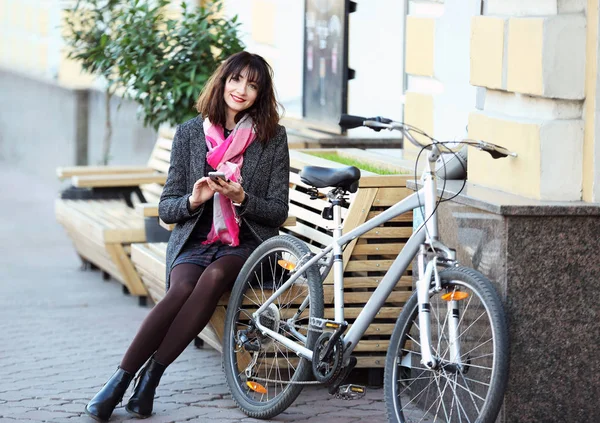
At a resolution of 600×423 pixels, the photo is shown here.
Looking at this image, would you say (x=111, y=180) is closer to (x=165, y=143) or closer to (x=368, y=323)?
(x=165, y=143)

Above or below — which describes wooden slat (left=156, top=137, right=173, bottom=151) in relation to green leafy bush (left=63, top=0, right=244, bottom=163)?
below

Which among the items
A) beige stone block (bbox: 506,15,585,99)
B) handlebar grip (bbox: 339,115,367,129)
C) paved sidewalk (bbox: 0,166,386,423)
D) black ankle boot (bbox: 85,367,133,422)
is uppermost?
beige stone block (bbox: 506,15,585,99)

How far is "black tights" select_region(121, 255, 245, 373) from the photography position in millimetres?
5289

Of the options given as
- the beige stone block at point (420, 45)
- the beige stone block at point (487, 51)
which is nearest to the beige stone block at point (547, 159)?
the beige stone block at point (487, 51)

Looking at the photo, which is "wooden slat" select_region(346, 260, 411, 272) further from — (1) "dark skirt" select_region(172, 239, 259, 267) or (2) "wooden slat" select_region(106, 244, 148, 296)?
(2) "wooden slat" select_region(106, 244, 148, 296)

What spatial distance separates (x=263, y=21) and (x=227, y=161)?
5.35 meters

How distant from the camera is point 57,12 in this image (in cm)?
1862

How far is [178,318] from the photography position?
17.5 ft

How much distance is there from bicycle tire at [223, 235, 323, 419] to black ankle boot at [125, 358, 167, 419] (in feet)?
1.12

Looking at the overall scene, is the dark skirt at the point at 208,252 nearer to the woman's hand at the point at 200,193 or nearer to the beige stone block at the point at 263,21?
the woman's hand at the point at 200,193

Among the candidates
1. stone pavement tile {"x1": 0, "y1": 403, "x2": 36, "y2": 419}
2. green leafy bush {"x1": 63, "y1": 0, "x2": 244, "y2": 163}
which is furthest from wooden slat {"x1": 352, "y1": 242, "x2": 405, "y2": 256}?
green leafy bush {"x1": 63, "y1": 0, "x2": 244, "y2": 163}

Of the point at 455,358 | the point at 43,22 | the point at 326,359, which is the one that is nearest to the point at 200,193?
the point at 326,359

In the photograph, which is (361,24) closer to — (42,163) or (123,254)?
(123,254)

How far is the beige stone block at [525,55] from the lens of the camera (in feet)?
15.3
